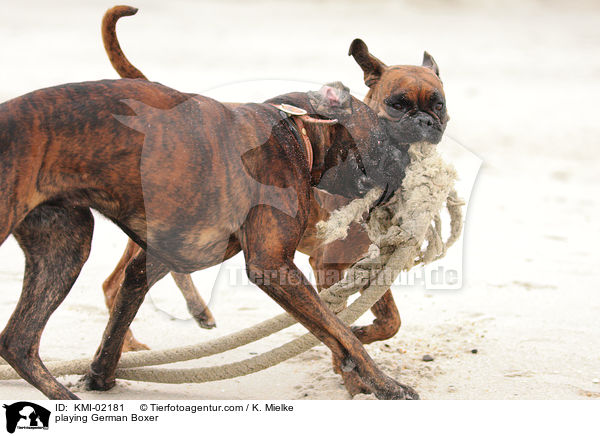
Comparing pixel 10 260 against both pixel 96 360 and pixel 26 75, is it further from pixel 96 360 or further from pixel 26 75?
pixel 26 75

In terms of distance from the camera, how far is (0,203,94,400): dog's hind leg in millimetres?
3066

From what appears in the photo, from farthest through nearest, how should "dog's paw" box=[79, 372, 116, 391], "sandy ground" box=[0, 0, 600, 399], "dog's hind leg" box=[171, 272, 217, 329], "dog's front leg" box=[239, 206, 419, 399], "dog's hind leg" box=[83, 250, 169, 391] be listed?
"dog's hind leg" box=[171, 272, 217, 329] < "sandy ground" box=[0, 0, 600, 399] < "dog's paw" box=[79, 372, 116, 391] < "dog's hind leg" box=[83, 250, 169, 391] < "dog's front leg" box=[239, 206, 419, 399]

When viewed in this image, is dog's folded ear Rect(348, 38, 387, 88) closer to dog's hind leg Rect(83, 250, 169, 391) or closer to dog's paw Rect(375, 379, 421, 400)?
dog's hind leg Rect(83, 250, 169, 391)

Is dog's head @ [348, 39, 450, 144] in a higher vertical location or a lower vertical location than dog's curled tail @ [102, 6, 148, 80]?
lower

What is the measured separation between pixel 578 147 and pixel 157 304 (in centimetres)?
718

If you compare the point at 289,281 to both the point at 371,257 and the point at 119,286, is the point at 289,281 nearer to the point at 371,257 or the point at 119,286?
the point at 371,257

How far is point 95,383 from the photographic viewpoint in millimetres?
3643

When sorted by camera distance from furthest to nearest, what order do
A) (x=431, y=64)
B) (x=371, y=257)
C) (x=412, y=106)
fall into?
(x=431, y=64), (x=371, y=257), (x=412, y=106)

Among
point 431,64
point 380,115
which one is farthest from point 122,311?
point 431,64
